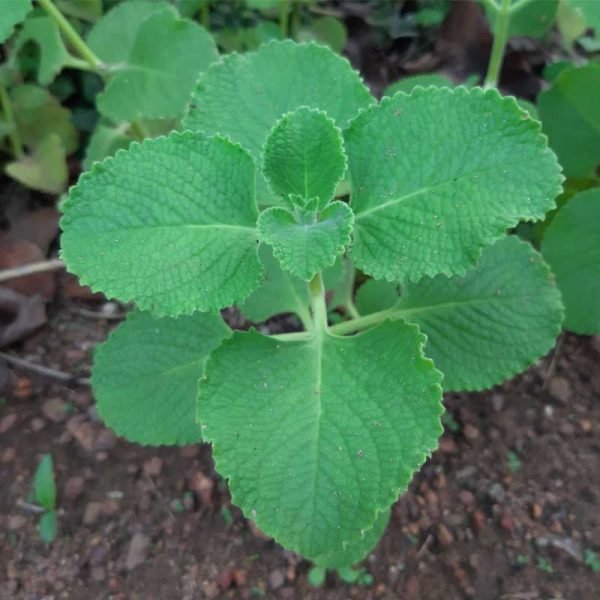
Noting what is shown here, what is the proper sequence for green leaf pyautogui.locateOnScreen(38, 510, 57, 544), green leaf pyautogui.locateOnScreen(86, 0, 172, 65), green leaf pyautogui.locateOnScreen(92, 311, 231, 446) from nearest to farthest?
green leaf pyautogui.locateOnScreen(92, 311, 231, 446) < green leaf pyautogui.locateOnScreen(38, 510, 57, 544) < green leaf pyautogui.locateOnScreen(86, 0, 172, 65)

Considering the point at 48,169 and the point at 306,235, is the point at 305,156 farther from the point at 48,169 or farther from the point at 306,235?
the point at 48,169

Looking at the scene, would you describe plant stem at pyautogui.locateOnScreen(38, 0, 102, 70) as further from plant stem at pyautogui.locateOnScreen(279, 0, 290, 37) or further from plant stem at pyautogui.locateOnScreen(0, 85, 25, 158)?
plant stem at pyautogui.locateOnScreen(279, 0, 290, 37)

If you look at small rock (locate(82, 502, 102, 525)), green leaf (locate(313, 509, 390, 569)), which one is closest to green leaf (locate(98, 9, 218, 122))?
small rock (locate(82, 502, 102, 525))

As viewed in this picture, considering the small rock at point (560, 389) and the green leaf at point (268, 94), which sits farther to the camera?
the small rock at point (560, 389)

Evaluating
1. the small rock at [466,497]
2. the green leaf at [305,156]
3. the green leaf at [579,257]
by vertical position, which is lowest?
the small rock at [466,497]

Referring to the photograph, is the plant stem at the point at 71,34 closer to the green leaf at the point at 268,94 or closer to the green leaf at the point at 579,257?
the green leaf at the point at 268,94

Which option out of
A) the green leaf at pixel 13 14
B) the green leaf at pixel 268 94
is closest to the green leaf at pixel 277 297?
the green leaf at pixel 268 94
